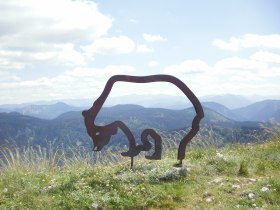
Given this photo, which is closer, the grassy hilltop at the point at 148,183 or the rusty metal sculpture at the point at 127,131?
the grassy hilltop at the point at 148,183

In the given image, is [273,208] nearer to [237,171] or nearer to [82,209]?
[237,171]

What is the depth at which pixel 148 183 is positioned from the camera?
376 inches

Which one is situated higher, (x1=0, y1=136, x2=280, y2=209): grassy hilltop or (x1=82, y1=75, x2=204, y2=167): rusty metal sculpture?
(x1=82, y1=75, x2=204, y2=167): rusty metal sculpture

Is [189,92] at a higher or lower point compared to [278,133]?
higher

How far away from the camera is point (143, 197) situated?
859 cm

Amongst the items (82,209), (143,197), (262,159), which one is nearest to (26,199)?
(82,209)

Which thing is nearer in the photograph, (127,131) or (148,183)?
(148,183)

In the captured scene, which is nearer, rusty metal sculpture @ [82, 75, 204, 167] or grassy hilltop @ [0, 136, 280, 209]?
grassy hilltop @ [0, 136, 280, 209]

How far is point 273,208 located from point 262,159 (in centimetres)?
484

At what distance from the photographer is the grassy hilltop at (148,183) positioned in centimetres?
821

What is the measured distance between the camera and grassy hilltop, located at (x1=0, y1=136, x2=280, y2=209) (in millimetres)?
8211

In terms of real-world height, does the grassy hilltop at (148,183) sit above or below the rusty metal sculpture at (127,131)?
below

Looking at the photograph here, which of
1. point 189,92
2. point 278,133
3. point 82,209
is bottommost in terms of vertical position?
point 82,209

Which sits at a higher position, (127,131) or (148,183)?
(127,131)
